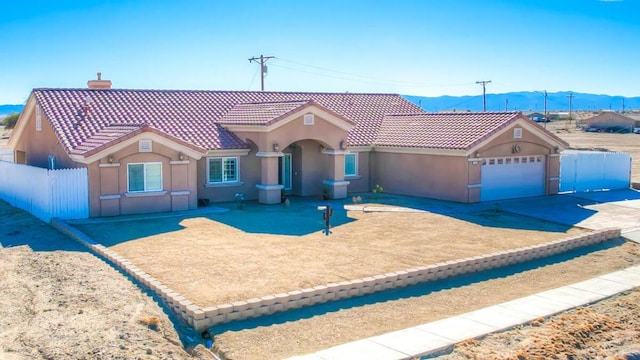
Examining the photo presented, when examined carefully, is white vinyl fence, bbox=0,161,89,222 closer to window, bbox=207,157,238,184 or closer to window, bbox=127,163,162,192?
window, bbox=127,163,162,192

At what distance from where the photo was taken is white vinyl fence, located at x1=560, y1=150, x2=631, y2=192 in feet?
103

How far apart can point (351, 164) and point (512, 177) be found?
7.17 metres

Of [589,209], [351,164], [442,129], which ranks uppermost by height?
[442,129]

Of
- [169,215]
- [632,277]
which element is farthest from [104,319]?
[632,277]

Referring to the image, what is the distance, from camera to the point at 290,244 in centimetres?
1858

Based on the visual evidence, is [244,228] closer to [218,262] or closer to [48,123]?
[218,262]

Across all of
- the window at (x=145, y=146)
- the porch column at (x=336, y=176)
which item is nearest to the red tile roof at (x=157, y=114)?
the window at (x=145, y=146)

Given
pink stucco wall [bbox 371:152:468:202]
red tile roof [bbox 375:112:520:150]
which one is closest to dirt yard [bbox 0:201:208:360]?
pink stucco wall [bbox 371:152:468:202]

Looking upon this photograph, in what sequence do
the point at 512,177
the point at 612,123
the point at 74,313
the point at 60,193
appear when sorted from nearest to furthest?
the point at 74,313
the point at 60,193
the point at 512,177
the point at 612,123

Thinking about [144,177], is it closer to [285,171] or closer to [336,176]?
[285,171]

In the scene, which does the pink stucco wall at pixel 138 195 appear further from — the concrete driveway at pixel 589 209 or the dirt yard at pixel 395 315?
the concrete driveway at pixel 589 209

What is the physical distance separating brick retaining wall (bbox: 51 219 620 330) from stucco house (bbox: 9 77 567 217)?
4.40 metres

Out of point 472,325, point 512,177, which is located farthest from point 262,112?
point 472,325

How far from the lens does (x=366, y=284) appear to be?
14.3m
